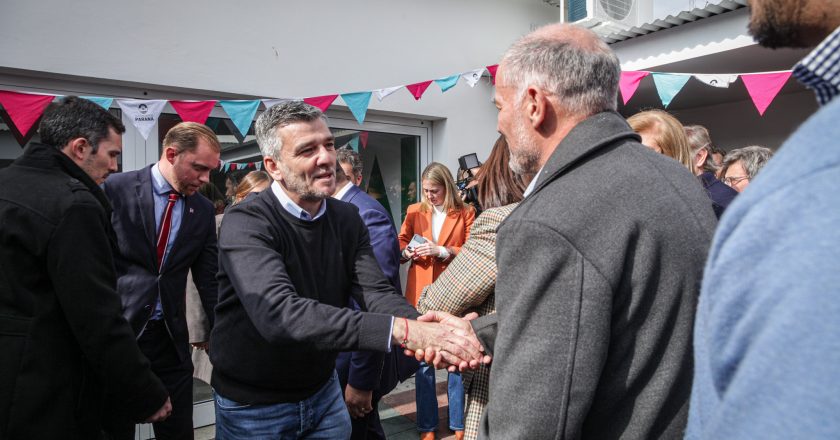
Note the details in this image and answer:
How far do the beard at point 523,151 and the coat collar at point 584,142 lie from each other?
0.13m

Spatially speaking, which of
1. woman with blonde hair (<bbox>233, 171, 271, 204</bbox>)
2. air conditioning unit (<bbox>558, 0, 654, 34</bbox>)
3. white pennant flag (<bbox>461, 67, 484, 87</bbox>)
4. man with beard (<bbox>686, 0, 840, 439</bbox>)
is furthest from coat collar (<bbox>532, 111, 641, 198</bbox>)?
air conditioning unit (<bbox>558, 0, 654, 34</bbox>)

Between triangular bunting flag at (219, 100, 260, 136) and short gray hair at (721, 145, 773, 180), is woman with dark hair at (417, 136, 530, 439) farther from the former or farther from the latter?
triangular bunting flag at (219, 100, 260, 136)

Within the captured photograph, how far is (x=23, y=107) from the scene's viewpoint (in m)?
4.16

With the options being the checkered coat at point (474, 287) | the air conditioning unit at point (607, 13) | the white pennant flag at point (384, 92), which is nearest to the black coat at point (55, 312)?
the checkered coat at point (474, 287)

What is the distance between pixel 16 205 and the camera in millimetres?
2143

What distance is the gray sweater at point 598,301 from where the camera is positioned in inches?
44.8

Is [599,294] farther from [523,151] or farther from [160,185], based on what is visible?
[160,185]

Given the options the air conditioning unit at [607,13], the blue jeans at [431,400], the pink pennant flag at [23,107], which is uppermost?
the air conditioning unit at [607,13]

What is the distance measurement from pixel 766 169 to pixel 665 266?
2.34 ft

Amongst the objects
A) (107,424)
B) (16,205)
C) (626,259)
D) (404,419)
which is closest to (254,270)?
(16,205)

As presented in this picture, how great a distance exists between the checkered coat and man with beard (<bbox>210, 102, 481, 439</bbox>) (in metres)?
0.13

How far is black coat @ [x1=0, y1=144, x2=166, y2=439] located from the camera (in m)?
2.10

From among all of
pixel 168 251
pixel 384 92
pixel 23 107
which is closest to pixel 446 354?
pixel 168 251

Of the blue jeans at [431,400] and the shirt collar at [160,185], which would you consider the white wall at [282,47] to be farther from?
the blue jeans at [431,400]
